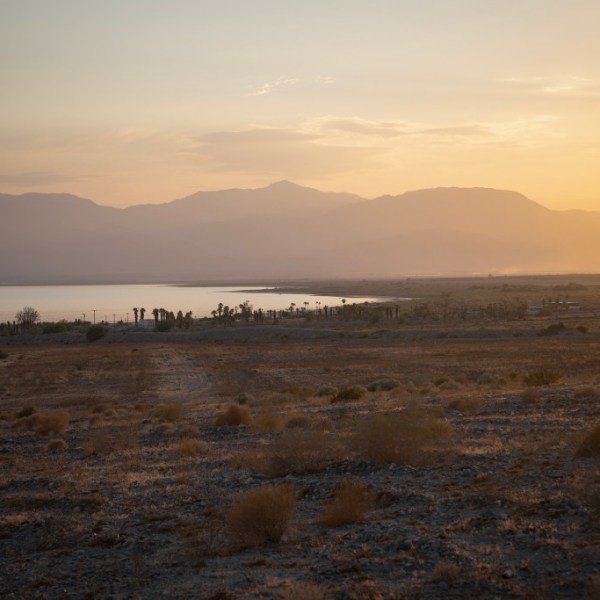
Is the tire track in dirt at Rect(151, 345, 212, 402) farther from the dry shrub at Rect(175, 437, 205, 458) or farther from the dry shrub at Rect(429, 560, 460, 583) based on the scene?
the dry shrub at Rect(429, 560, 460, 583)

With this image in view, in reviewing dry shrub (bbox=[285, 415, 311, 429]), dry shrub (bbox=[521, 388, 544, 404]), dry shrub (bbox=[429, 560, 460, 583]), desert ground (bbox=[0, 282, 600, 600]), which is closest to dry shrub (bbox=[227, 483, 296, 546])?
desert ground (bbox=[0, 282, 600, 600])

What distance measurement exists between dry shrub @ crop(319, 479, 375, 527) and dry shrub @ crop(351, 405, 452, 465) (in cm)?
270

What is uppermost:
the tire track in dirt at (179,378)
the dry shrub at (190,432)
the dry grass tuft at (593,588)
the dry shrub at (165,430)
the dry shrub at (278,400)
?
the dry grass tuft at (593,588)

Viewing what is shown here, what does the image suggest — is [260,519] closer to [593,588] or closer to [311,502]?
[311,502]

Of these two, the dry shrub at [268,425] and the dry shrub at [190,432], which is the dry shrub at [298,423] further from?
the dry shrub at [190,432]

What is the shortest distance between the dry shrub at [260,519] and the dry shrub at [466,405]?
12.7 m

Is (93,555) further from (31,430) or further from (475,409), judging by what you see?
(31,430)

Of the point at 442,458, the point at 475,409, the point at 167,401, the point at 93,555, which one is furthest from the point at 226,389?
the point at 93,555

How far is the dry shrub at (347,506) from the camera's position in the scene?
11.8m

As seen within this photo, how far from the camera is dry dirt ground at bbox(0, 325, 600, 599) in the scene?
9570 millimetres

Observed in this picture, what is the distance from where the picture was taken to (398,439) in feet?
51.2

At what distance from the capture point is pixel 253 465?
16.1 m

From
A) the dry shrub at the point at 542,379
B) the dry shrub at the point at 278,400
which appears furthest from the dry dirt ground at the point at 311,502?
the dry shrub at the point at 542,379

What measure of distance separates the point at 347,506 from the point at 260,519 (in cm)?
137
